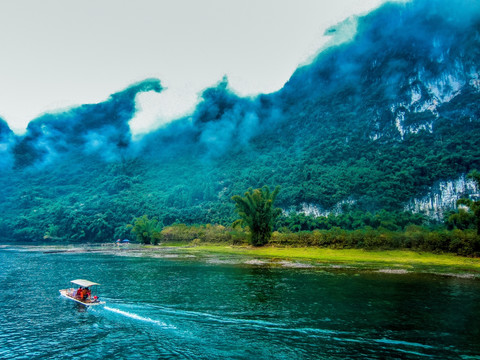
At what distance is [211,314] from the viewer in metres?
23.9

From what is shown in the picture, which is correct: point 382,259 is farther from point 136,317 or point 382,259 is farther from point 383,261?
point 136,317

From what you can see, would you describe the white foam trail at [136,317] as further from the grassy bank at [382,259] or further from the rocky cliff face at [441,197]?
the rocky cliff face at [441,197]

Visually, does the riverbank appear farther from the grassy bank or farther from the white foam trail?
the white foam trail

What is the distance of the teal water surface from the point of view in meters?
17.4

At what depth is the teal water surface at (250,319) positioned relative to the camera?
1738 cm

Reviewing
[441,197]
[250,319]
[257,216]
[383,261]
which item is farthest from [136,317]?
[441,197]

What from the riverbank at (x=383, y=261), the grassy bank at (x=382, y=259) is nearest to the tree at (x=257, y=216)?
the grassy bank at (x=382, y=259)

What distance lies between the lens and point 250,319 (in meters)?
22.6

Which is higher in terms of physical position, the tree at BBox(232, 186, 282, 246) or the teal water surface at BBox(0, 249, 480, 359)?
the tree at BBox(232, 186, 282, 246)

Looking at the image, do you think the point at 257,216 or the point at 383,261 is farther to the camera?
the point at 257,216

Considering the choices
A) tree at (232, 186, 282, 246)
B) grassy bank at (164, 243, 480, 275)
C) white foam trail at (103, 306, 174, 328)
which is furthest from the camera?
tree at (232, 186, 282, 246)

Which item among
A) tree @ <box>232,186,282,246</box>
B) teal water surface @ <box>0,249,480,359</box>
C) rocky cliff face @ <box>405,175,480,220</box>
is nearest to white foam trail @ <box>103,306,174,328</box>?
teal water surface @ <box>0,249,480,359</box>

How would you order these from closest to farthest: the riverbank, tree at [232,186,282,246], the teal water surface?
the teal water surface < the riverbank < tree at [232,186,282,246]

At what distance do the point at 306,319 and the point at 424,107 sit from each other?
7517 inches
